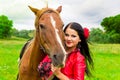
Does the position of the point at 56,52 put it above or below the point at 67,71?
above

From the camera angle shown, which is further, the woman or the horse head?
the woman

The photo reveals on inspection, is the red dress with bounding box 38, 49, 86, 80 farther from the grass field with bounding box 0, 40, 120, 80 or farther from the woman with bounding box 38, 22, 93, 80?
the grass field with bounding box 0, 40, 120, 80

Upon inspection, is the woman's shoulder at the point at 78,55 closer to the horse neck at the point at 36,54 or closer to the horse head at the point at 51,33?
the horse neck at the point at 36,54

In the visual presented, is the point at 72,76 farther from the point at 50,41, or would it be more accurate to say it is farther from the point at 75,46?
the point at 50,41

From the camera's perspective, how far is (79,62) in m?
5.77

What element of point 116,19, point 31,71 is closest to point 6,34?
point 116,19

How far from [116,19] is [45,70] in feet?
352

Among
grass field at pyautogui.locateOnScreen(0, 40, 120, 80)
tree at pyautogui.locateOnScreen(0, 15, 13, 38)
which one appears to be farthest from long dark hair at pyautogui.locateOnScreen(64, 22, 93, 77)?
tree at pyautogui.locateOnScreen(0, 15, 13, 38)

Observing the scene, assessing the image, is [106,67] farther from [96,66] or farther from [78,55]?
[78,55]

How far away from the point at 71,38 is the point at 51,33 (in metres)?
0.81

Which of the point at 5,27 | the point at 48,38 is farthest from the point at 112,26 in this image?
the point at 48,38

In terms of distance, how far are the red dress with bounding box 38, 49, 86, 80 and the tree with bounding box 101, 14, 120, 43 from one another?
308 ft

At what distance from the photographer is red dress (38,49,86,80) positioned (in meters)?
5.73

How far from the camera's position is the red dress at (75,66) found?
5734mm
